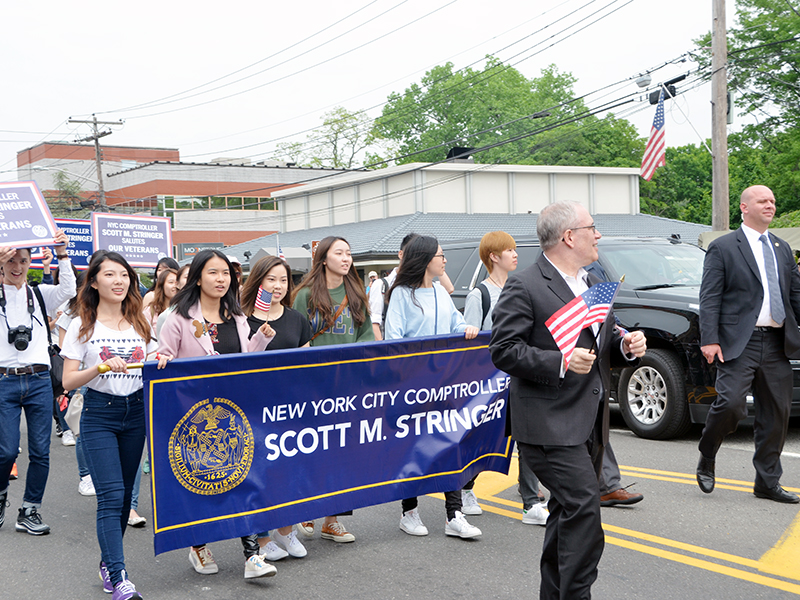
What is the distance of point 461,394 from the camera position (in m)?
5.52

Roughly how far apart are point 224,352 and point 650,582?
2.80 metres

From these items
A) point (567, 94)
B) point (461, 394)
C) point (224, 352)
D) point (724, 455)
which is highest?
point (567, 94)

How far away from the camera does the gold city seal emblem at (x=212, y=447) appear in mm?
4441

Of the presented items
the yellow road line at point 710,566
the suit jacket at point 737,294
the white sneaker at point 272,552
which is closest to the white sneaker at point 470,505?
the yellow road line at point 710,566

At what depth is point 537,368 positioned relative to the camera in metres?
3.41

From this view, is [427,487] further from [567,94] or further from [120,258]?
[567,94]

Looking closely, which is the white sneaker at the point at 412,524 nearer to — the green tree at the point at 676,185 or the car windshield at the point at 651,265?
the car windshield at the point at 651,265

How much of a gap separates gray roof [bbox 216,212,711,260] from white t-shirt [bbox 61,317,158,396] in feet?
86.7

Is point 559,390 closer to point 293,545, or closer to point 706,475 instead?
point 293,545

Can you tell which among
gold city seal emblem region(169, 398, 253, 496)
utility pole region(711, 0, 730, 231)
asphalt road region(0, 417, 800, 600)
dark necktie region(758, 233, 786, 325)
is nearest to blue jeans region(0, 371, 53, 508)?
asphalt road region(0, 417, 800, 600)

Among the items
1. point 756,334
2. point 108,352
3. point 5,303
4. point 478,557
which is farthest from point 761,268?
point 5,303

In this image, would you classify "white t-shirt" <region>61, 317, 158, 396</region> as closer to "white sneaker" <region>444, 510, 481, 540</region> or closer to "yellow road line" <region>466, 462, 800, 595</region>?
"white sneaker" <region>444, 510, 481, 540</region>

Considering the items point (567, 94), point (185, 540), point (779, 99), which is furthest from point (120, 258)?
point (567, 94)

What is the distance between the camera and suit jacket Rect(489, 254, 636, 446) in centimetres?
348
